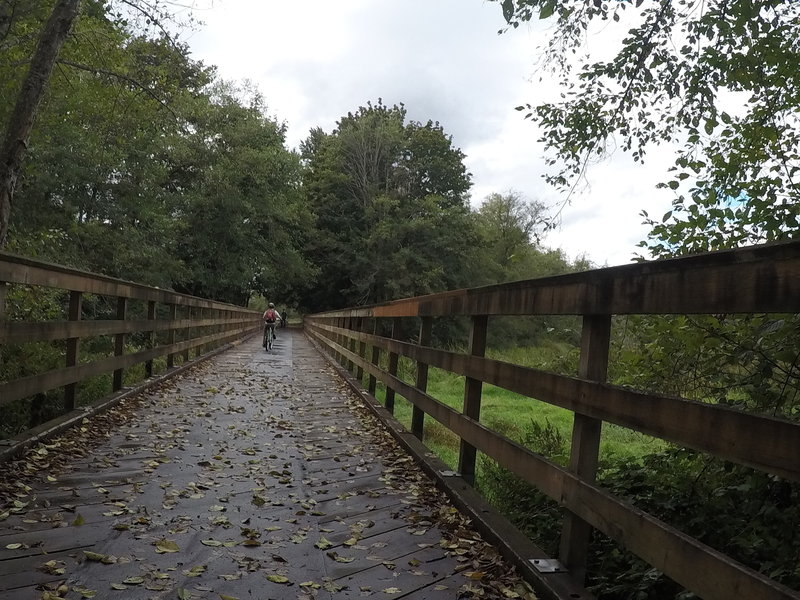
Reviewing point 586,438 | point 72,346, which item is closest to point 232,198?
point 72,346

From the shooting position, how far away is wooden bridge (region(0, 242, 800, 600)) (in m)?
1.78

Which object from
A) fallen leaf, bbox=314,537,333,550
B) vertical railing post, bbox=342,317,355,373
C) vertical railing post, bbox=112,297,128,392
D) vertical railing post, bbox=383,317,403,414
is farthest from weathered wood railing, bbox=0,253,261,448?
vertical railing post, bbox=342,317,355,373

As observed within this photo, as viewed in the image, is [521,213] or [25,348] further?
[521,213]

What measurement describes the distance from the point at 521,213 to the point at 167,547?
48.6m

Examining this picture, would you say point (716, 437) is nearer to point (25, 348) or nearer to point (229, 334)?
point (25, 348)

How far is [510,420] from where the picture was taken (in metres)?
10.1

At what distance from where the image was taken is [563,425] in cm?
1005

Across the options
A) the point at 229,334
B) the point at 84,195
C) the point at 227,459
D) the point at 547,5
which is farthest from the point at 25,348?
the point at 229,334

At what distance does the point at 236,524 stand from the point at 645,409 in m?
2.14

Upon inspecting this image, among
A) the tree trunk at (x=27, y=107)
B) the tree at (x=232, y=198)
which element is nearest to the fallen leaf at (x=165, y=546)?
the tree trunk at (x=27, y=107)

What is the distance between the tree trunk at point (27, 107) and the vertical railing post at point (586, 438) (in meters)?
6.09

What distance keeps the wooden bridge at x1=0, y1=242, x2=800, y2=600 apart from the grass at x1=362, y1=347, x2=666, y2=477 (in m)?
1.83

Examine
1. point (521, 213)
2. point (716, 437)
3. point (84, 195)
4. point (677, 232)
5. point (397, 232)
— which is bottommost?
point (716, 437)

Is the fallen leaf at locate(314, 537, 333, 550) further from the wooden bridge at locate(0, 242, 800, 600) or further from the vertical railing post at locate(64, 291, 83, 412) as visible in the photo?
the vertical railing post at locate(64, 291, 83, 412)
